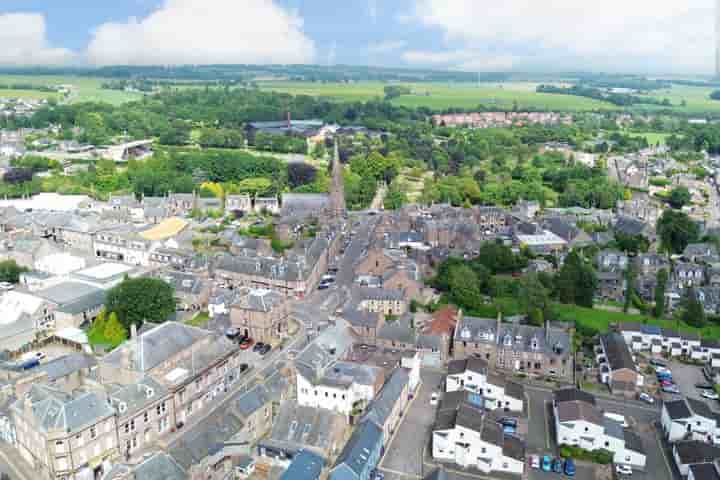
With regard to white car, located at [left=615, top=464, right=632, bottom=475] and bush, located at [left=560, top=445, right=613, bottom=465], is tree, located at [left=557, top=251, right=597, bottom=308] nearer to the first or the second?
bush, located at [left=560, top=445, right=613, bottom=465]

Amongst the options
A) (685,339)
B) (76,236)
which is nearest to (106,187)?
(76,236)

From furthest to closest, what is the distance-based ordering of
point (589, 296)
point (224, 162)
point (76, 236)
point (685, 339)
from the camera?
point (224, 162), point (76, 236), point (589, 296), point (685, 339)

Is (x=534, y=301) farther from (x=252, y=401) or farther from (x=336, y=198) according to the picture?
(x=336, y=198)

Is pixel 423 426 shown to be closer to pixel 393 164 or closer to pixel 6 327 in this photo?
pixel 6 327

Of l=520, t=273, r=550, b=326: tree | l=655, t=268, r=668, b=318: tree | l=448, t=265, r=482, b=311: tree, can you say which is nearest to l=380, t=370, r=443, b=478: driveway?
l=520, t=273, r=550, b=326: tree

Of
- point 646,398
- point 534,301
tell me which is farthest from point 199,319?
point 646,398

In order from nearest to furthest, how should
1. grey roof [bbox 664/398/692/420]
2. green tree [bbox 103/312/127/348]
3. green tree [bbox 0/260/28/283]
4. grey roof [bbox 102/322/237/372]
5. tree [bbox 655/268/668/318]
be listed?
grey roof [bbox 664/398/692/420] → grey roof [bbox 102/322/237/372] → green tree [bbox 103/312/127/348] → tree [bbox 655/268/668/318] → green tree [bbox 0/260/28/283]
